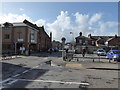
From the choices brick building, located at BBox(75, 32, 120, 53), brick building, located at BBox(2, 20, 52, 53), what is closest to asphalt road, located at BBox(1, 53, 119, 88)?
brick building, located at BBox(2, 20, 52, 53)

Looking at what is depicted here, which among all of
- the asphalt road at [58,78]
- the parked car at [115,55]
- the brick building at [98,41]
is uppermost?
the brick building at [98,41]

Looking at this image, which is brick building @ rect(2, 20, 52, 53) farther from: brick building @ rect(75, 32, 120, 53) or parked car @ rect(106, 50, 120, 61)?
brick building @ rect(75, 32, 120, 53)

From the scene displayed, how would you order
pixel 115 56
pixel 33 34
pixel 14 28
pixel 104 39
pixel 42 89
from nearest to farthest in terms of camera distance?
pixel 42 89 < pixel 115 56 < pixel 14 28 < pixel 33 34 < pixel 104 39

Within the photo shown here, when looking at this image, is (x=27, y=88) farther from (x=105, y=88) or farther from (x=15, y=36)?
(x=15, y=36)

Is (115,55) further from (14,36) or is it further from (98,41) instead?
(98,41)

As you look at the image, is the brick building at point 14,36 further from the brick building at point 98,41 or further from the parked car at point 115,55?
the brick building at point 98,41

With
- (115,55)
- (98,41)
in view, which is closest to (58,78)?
(115,55)

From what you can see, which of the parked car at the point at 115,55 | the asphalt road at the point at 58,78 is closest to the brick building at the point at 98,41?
the parked car at the point at 115,55

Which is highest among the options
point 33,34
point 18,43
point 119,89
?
point 33,34

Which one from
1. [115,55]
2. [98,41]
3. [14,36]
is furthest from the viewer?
[98,41]

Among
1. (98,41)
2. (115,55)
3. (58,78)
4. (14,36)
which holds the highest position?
(14,36)

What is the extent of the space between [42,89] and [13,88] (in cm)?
137

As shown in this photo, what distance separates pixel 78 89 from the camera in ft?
21.9

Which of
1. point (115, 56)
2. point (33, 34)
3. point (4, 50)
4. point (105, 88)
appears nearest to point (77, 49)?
point (33, 34)
